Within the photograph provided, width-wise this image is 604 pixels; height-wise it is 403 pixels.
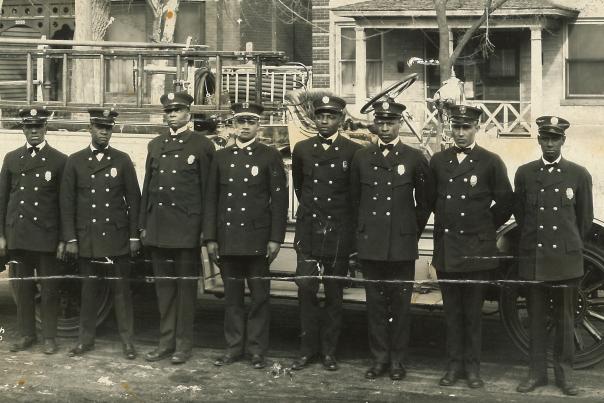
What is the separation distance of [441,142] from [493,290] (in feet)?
4.33

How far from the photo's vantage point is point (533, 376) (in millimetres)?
7234

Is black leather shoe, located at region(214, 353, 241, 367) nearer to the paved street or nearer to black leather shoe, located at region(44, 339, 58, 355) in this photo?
the paved street

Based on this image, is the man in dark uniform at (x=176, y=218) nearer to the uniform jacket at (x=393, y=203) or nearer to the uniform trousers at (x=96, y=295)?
the uniform trousers at (x=96, y=295)

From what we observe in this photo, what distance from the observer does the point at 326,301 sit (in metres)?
7.79

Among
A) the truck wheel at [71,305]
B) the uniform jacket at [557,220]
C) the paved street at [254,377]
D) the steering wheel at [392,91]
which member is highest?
the steering wheel at [392,91]

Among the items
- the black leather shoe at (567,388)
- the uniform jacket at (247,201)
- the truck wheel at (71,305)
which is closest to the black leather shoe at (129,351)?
the truck wheel at (71,305)

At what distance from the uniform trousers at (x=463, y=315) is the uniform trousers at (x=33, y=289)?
10.1 ft

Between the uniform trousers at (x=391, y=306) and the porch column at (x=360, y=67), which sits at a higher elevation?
the porch column at (x=360, y=67)

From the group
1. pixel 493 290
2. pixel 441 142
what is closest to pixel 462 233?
pixel 493 290

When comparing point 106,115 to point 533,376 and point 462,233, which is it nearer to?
point 462,233

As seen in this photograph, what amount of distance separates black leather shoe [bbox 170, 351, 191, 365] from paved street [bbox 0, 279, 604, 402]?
0.05 m

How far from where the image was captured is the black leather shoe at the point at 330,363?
25.3 feet

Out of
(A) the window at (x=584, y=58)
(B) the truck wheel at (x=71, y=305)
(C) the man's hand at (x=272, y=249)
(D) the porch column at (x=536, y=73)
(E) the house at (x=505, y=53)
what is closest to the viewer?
(C) the man's hand at (x=272, y=249)

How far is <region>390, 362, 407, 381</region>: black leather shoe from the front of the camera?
24.5ft
